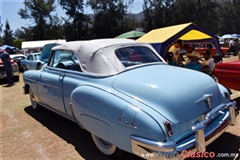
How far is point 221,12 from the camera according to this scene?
157 ft

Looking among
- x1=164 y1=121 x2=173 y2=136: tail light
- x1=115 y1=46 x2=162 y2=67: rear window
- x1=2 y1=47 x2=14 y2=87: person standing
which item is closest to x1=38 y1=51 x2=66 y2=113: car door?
x1=115 y1=46 x2=162 y2=67: rear window

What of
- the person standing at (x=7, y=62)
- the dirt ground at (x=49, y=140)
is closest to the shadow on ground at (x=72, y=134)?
the dirt ground at (x=49, y=140)

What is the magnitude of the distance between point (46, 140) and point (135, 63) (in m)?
2.03

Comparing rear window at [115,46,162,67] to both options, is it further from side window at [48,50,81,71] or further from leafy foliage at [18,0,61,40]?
leafy foliage at [18,0,61,40]

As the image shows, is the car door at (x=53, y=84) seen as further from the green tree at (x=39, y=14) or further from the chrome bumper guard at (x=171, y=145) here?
the green tree at (x=39, y=14)

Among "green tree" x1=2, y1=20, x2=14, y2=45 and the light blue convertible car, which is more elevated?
"green tree" x1=2, y1=20, x2=14, y2=45

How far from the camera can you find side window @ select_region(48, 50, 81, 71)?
389 centimetres

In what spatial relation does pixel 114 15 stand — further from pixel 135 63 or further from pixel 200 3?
pixel 135 63

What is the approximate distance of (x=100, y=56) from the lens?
11.1 ft

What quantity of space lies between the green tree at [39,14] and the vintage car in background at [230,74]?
122 ft

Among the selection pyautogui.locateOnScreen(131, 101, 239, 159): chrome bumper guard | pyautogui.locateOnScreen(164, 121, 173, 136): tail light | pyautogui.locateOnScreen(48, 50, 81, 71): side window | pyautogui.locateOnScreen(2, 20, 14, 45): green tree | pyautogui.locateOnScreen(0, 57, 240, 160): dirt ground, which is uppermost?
pyautogui.locateOnScreen(2, 20, 14, 45): green tree

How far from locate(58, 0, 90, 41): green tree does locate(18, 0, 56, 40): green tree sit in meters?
3.00

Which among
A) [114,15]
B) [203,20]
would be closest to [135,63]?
[114,15]

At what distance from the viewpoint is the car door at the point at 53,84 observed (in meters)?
3.86
